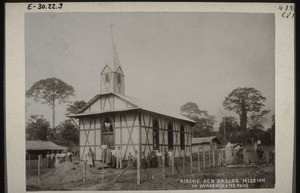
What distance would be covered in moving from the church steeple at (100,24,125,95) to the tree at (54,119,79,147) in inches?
19.1

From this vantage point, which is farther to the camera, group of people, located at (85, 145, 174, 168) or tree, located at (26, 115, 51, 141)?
group of people, located at (85, 145, 174, 168)

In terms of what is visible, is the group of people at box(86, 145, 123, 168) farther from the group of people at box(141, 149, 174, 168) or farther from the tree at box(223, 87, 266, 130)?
the tree at box(223, 87, 266, 130)

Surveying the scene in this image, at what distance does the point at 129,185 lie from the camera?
448 centimetres

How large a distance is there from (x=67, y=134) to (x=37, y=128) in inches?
13.2

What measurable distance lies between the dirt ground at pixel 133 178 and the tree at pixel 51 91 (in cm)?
55

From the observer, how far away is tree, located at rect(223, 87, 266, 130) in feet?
14.7

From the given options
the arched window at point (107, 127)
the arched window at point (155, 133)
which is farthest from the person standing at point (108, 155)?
the arched window at point (155, 133)

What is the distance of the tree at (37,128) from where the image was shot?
440 centimetres

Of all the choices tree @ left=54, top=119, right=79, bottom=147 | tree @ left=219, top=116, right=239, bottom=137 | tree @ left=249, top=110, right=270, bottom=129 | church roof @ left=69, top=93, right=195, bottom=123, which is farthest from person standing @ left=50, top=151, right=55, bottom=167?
tree @ left=249, top=110, right=270, bottom=129

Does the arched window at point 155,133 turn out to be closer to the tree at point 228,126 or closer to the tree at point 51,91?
the tree at point 228,126

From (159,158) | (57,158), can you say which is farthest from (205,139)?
(57,158)

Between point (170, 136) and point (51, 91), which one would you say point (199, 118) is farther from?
point (51, 91)

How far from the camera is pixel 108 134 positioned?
4.71m

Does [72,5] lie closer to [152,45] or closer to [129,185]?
[152,45]
